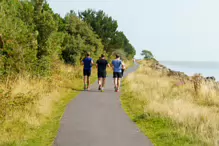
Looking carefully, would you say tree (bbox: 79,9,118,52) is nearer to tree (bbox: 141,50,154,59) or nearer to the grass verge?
the grass verge

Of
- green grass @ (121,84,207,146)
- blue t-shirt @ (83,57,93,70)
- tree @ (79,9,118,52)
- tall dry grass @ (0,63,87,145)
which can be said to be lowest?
green grass @ (121,84,207,146)

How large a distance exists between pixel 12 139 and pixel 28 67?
23.4 feet

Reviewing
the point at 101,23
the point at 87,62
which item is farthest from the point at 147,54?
the point at 87,62

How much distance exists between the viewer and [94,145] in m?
6.54

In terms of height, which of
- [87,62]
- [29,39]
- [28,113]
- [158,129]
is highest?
[29,39]

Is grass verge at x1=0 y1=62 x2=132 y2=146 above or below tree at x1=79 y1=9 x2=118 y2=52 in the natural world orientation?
below

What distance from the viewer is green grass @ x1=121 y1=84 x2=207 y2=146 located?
697 cm

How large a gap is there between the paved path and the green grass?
25 cm

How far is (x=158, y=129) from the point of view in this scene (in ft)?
27.1

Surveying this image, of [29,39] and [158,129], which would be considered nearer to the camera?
[158,129]

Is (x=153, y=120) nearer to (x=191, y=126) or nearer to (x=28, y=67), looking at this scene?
(x=191, y=126)

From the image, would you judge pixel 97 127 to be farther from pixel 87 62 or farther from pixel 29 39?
pixel 87 62

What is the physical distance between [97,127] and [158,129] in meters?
1.66

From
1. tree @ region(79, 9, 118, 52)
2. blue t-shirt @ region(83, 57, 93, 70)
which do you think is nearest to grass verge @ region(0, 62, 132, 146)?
blue t-shirt @ region(83, 57, 93, 70)
